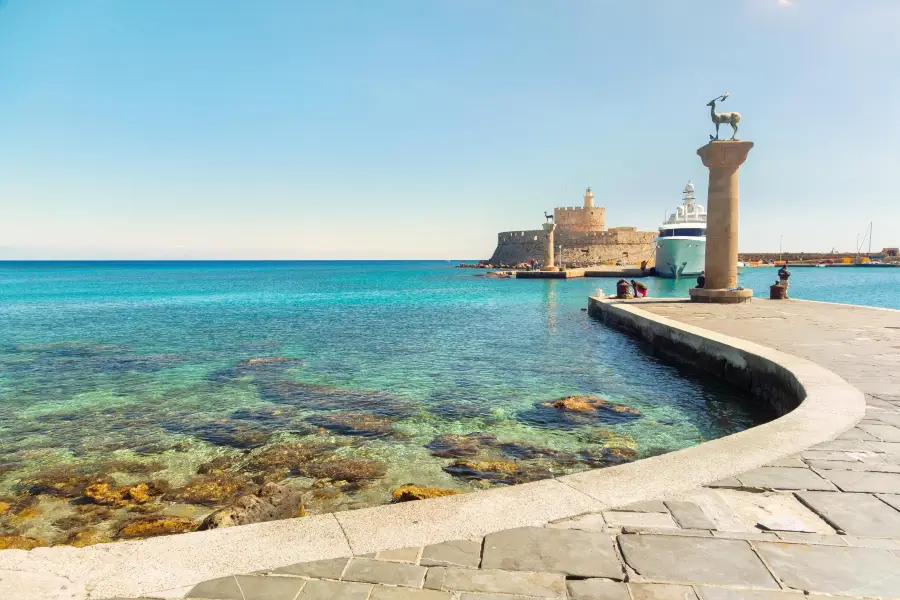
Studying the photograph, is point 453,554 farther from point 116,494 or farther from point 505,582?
point 116,494

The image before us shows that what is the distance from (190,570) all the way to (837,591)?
2631 mm

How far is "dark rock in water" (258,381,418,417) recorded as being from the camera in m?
7.93

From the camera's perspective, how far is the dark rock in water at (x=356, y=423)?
683 cm

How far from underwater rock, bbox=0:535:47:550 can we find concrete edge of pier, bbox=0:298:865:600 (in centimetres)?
192

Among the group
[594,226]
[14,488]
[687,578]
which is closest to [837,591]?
[687,578]

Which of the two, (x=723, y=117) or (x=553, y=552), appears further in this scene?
(x=723, y=117)

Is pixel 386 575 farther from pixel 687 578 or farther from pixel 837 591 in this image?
pixel 837 591

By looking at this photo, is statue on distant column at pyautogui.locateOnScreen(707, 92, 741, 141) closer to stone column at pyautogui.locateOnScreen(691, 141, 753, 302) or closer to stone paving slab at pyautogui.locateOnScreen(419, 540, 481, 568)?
stone column at pyautogui.locateOnScreen(691, 141, 753, 302)

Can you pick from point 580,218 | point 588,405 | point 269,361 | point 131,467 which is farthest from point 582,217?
point 131,467

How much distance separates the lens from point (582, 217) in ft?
217

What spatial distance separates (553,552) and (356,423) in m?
5.06

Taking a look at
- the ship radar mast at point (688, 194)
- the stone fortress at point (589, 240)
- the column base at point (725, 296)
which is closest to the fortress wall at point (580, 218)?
the stone fortress at point (589, 240)

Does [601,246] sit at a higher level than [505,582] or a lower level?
higher

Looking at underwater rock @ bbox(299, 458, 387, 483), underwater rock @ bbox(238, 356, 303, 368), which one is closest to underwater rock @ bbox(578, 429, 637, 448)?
underwater rock @ bbox(299, 458, 387, 483)
